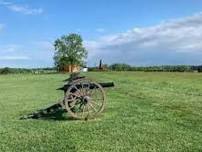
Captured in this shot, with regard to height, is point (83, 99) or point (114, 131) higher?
point (83, 99)

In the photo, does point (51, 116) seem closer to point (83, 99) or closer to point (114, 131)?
point (83, 99)

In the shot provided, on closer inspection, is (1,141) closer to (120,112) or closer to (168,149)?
(168,149)

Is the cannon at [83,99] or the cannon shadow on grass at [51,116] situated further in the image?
the cannon shadow on grass at [51,116]

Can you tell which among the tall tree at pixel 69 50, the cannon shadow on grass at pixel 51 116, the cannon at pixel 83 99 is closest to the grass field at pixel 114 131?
the cannon shadow on grass at pixel 51 116

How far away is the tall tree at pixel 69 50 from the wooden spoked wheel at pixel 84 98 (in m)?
127

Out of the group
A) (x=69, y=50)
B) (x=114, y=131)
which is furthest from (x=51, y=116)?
(x=69, y=50)

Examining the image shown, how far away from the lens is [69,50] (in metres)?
145

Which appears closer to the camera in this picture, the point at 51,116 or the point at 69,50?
the point at 51,116

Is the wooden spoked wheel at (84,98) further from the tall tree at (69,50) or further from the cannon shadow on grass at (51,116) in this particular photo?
the tall tree at (69,50)

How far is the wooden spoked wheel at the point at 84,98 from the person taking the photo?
15758 mm

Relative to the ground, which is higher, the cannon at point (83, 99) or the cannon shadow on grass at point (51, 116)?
the cannon at point (83, 99)

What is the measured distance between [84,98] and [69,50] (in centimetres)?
12984

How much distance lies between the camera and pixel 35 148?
36.9 ft

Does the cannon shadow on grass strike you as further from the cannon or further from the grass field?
the grass field
